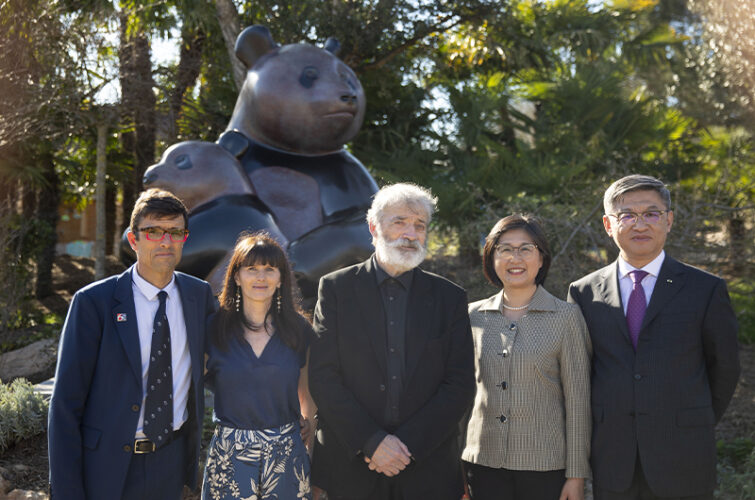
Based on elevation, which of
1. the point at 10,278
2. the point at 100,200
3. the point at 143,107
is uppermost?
the point at 143,107

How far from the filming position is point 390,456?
2.10 meters

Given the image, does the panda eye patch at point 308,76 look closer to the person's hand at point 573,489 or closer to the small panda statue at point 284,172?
the small panda statue at point 284,172

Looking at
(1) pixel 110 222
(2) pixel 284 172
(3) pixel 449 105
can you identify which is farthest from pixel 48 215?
(2) pixel 284 172

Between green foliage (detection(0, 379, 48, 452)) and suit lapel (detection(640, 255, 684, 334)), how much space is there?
11.4ft

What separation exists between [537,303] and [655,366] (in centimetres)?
42

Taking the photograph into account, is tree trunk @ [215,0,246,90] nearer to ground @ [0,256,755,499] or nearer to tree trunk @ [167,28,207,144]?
tree trunk @ [167,28,207,144]

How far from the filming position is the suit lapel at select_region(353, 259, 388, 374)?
2260 millimetres

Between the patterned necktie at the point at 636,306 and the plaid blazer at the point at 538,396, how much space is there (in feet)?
0.53

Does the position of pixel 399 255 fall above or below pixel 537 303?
above

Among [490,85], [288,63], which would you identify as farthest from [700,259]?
[490,85]

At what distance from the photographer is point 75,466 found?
2.01 metres

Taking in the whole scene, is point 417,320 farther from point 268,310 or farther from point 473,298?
point 473,298

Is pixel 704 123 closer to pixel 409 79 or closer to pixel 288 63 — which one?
pixel 409 79

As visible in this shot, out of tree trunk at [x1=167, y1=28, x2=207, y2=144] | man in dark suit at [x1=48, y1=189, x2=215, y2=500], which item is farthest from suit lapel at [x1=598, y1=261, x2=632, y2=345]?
tree trunk at [x1=167, y1=28, x2=207, y2=144]
